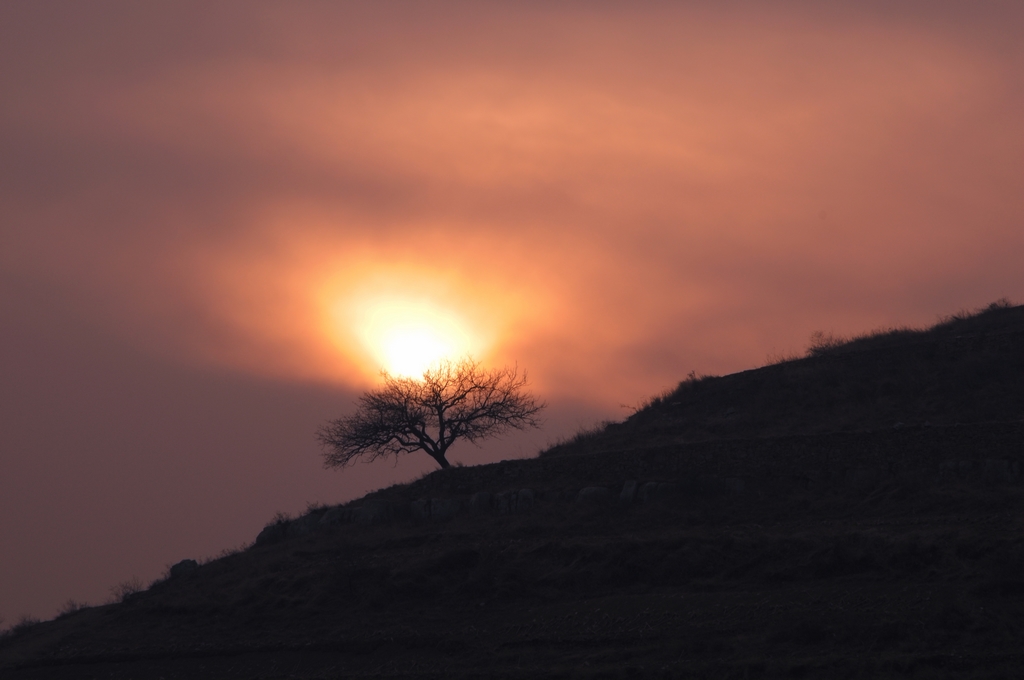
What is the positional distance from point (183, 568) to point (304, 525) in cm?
480

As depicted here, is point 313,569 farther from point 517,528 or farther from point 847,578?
point 847,578

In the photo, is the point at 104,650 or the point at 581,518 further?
the point at 581,518

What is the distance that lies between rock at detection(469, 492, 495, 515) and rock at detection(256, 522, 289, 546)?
26.3 feet

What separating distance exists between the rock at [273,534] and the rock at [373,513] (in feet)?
10.3

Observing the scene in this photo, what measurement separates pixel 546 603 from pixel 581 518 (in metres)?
5.95

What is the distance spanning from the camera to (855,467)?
37719 mm

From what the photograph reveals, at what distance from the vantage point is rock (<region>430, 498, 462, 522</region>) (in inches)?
1677

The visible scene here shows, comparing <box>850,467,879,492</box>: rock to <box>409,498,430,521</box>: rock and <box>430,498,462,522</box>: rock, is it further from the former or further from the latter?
<box>409,498,430,521</box>: rock

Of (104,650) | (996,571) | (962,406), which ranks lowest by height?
(996,571)

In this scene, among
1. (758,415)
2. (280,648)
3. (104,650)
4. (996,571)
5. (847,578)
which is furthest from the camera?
(758,415)

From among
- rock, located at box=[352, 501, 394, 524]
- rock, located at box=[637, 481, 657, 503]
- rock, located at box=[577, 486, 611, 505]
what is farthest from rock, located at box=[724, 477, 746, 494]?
rock, located at box=[352, 501, 394, 524]

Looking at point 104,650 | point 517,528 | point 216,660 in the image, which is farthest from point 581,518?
point 104,650

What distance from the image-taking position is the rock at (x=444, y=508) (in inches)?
1677

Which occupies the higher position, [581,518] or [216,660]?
[581,518]
